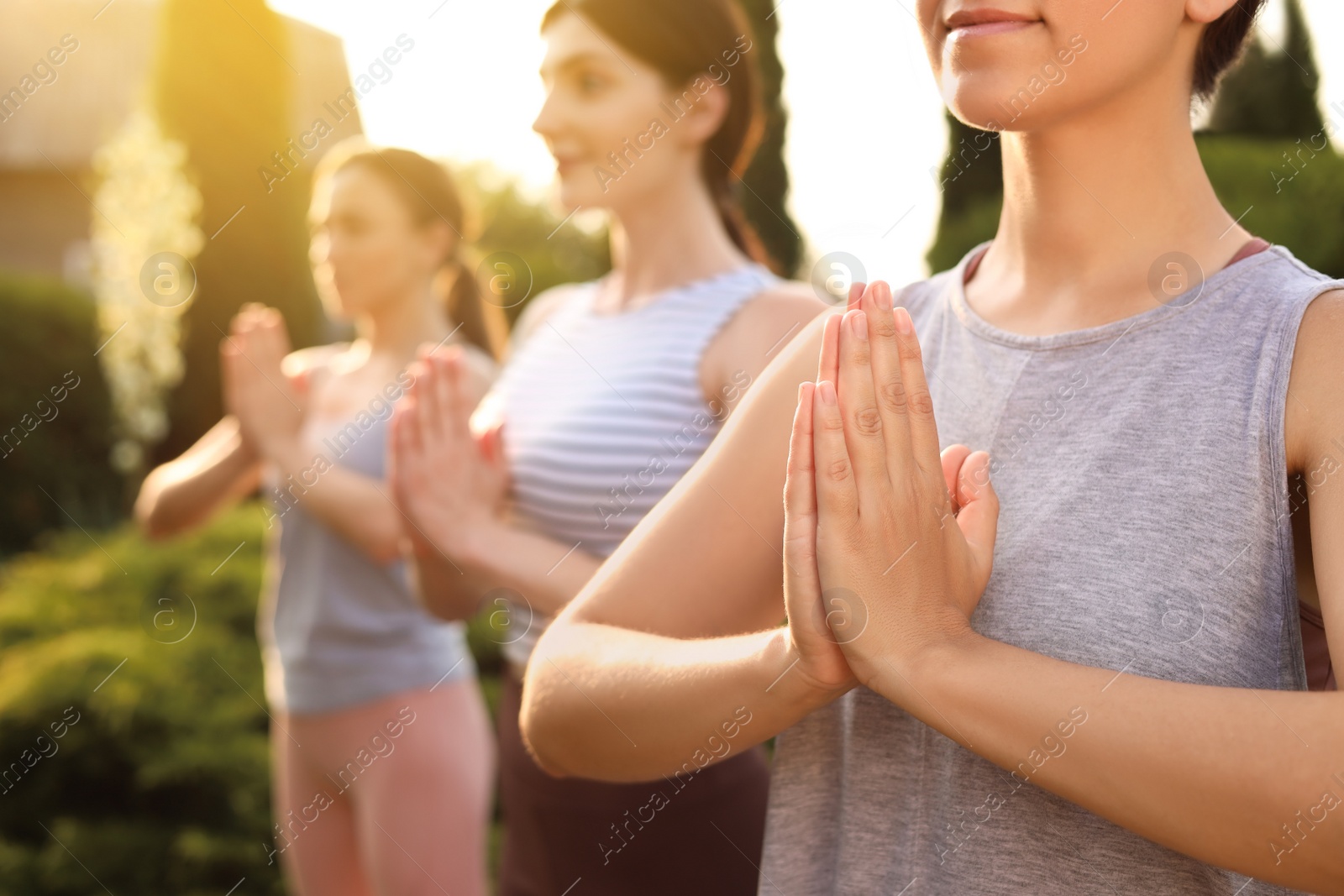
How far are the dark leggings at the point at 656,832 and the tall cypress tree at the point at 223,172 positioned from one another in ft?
37.6

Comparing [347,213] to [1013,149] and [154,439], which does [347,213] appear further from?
[154,439]

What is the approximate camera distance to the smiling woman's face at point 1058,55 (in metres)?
1.17

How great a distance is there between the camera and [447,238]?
392 centimetres

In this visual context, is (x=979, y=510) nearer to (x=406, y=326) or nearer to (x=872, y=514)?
(x=872, y=514)

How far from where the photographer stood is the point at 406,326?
12.5 ft

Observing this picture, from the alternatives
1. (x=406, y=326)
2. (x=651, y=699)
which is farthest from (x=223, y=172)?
(x=651, y=699)

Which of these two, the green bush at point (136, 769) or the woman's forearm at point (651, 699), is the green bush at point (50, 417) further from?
the woman's forearm at point (651, 699)

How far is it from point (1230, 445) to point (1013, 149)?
445 mm

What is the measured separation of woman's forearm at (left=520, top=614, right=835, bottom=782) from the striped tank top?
804 mm

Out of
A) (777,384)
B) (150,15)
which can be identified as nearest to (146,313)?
(777,384)

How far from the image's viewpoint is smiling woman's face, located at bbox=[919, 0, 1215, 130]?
117 cm

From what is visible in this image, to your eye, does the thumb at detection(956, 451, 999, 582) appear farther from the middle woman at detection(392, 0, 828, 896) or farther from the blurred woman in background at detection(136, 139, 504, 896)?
the blurred woman in background at detection(136, 139, 504, 896)

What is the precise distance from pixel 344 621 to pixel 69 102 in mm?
23232

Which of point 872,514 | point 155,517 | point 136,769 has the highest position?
point 872,514
